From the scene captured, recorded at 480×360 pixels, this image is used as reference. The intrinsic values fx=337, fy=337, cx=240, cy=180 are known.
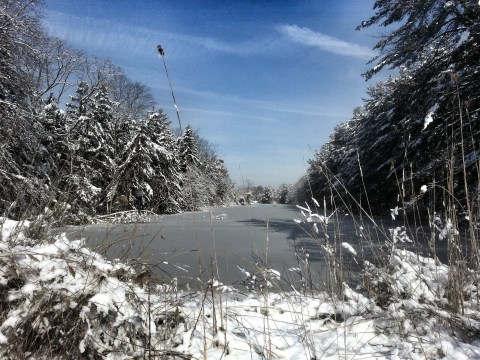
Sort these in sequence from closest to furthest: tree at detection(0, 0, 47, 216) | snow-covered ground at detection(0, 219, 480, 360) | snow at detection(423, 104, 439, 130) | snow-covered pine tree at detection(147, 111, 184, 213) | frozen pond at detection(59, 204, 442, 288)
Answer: snow-covered ground at detection(0, 219, 480, 360) < frozen pond at detection(59, 204, 442, 288) < snow at detection(423, 104, 439, 130) < tree at detection(0, 0, 47, 216) < snow-covered pine tree at detection(147, 111, 184, 213)

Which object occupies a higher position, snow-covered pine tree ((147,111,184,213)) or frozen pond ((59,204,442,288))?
snow-covered pine tree ((147,111,184,213))

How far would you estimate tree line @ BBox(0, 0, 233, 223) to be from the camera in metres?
2.26

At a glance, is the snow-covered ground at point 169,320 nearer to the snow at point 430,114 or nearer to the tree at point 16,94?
the snow at point 430,114

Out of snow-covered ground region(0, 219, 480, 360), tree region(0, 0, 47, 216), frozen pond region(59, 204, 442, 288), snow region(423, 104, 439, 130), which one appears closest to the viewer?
snow-covered ground region(0, 219, 480, 360)

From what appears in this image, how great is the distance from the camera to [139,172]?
15273mm

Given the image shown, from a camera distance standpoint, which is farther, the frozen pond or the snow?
the snow

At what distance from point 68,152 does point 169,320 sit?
535 cm

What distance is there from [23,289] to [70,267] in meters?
0.18

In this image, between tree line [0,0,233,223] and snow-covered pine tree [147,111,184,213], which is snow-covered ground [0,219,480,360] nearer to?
tree line [0,0,233,223]

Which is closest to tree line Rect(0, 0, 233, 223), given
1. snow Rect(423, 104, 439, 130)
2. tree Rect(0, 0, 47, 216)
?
tree Rect(0, 0, 47, 216)

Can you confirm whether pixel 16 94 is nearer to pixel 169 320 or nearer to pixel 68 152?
pixel 68 152

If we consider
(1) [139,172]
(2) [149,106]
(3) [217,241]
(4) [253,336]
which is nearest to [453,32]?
Result: (3) [217,241]

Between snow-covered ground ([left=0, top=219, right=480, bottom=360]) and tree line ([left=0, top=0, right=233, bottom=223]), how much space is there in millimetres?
532

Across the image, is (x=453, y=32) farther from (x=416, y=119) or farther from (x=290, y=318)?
(x=290, y=318)
